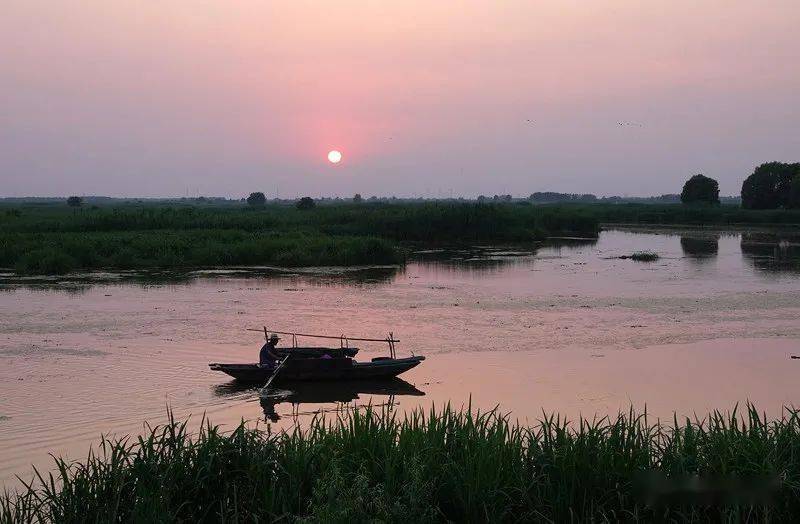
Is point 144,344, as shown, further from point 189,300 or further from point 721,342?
point 721,342

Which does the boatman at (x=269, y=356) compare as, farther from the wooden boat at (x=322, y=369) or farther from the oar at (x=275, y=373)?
the oar at (x=275, y=373)

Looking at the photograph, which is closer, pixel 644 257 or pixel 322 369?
pixel 322 369

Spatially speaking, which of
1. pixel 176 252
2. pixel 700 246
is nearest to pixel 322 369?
pixel 176 252

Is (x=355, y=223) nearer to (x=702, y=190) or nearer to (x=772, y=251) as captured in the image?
(x=772, y=251)

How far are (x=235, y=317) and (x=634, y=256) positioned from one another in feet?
77.5

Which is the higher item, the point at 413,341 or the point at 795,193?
the point at 795,193

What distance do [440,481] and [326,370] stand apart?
24.0ft

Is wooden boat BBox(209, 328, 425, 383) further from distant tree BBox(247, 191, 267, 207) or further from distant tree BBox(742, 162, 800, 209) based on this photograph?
distant tree BBox(247, 191, 267, 207)

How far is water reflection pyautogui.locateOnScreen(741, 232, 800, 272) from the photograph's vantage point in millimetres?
35000

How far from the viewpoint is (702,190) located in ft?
268

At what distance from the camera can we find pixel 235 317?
21000 mm

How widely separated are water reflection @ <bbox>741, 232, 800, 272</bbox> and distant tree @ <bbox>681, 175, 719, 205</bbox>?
83.9ft

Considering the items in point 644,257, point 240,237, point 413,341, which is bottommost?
point 413,341

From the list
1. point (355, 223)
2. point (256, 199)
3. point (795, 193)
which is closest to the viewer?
point (355, 223)
